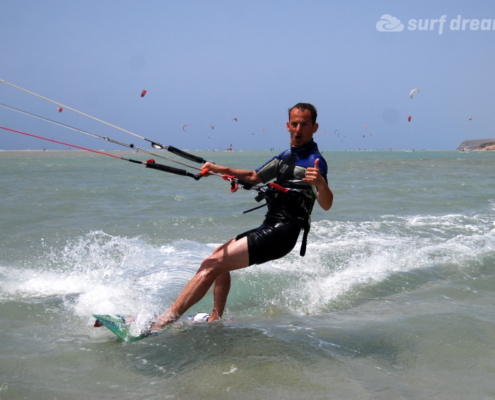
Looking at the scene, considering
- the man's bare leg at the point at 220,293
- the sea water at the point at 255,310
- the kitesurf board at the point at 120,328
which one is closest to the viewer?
the sea water at the point at 255,310

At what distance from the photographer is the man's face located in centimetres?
418

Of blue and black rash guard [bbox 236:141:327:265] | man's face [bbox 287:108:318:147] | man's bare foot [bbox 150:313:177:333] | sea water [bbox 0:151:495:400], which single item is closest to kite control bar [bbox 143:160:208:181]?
blue and black rash guard [bbox 236:141:327:265]

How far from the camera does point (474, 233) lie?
944 centimetres

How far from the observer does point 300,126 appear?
4180 mm

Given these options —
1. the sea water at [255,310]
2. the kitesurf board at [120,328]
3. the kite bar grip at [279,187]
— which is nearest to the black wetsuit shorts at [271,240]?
the kite bar grip at [279,187]

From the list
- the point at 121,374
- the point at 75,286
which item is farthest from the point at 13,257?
the point at 121,374

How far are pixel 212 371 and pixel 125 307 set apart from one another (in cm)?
185

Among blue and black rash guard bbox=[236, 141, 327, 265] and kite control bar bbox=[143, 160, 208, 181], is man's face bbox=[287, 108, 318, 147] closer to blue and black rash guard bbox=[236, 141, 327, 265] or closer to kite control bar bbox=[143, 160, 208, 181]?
blue and black rash guard bbox=[236, 141, 327, 265]

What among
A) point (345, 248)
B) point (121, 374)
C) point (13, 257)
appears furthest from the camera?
point (345, 248)

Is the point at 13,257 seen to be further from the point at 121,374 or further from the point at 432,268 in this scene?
the point at 432,268

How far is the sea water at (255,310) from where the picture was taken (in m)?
3.32

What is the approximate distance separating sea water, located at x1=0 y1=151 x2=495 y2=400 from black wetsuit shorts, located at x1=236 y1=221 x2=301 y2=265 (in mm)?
668

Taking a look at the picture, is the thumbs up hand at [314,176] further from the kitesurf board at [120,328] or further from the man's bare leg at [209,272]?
the kitesurf board at [120,328]

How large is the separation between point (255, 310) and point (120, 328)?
1689mm
